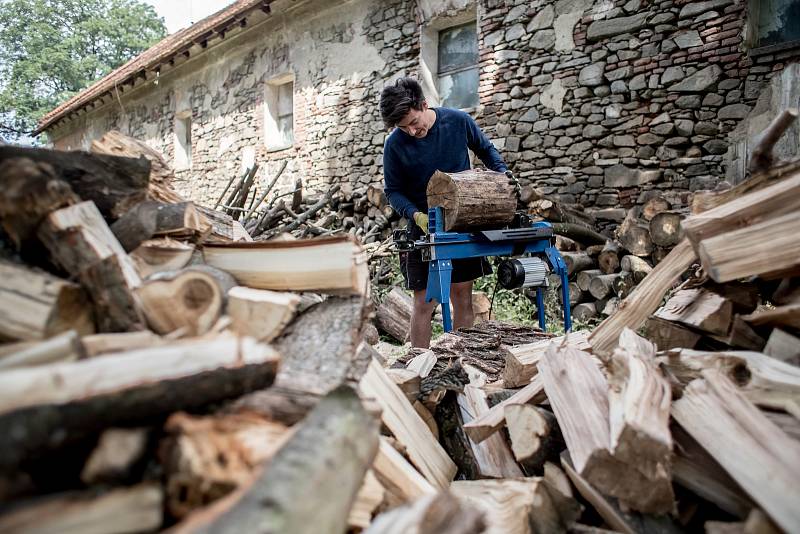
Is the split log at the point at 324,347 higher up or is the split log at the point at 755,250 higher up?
the split log at the point at 755,250

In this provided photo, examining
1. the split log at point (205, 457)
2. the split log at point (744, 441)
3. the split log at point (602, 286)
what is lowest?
the split log at point (602, 286)

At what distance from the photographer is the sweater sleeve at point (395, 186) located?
3.45 meters

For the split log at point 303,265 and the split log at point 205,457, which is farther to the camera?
the split log at point 303,265

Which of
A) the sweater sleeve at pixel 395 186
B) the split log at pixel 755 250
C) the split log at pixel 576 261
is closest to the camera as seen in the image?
the split log at pixel 755 250

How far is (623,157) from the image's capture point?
5.51 m

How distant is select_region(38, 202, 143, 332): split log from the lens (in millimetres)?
1135

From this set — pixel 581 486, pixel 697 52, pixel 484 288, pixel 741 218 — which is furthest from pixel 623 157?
pixel 581 486

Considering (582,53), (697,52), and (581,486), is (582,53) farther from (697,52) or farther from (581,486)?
(581,486)

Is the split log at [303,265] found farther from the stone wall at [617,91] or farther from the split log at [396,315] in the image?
the stone wall at [617,91]

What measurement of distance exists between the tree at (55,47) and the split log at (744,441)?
33362mm

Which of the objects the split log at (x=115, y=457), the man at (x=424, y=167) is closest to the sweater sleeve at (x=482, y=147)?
the man at (x=424, y=167)

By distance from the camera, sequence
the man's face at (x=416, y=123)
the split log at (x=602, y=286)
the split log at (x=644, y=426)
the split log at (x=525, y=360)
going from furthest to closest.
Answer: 1. the split log at (x=602, y=286)
2. the man's face at (x=416, y=123)
3. the split log at (x=525, y=360)
4. the split log at (x=644, y=426)

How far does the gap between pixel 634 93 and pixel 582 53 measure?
2.64ft

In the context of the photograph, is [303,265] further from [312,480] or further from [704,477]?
[704,477]
